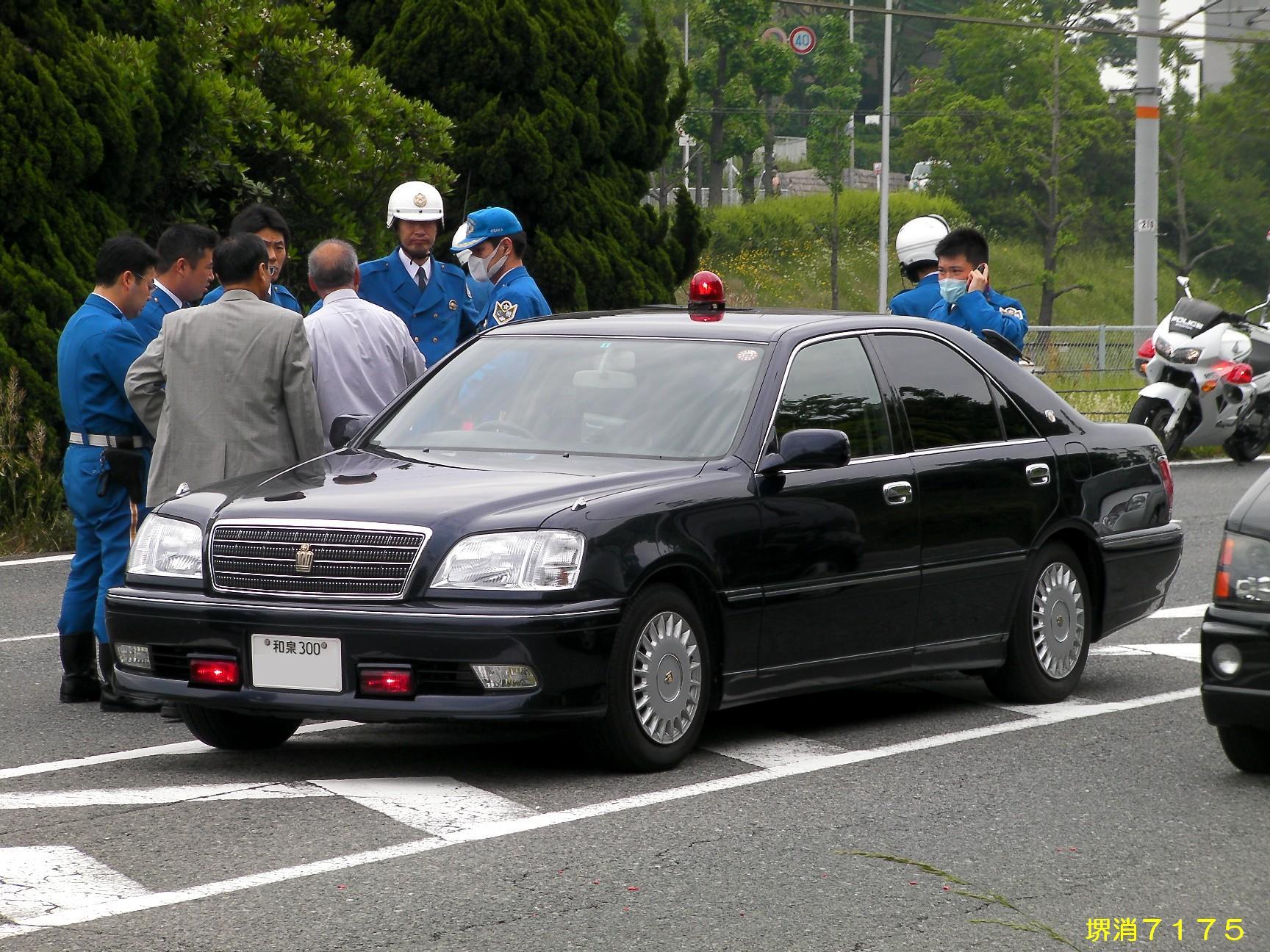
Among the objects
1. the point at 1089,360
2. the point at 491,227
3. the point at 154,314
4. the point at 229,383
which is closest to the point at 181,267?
the point at 154,314

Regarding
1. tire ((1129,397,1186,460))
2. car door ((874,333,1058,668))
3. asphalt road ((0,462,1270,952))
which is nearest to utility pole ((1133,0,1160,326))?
tire ((1129,397,1186,460))

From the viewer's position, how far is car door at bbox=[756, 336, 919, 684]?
23.0 feet

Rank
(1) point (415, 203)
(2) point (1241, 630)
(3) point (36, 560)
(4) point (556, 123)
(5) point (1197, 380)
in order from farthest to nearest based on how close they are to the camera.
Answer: (4) point (556, 123) < (5) point (1197, 380) < (3) point (36, 560) < (1) point (415, 203) < (2) point (1241, 630)

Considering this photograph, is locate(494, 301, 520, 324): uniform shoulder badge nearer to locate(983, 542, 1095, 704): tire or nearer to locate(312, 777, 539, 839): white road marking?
locate(983, 542, 1095, 704): tire

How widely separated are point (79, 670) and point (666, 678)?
2.90m

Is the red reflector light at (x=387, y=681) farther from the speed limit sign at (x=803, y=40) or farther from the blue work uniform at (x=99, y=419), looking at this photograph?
the speed limit sign at (x=803, y=40)

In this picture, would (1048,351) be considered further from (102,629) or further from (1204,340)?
(102,629)

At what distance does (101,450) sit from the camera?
8195 millimetres

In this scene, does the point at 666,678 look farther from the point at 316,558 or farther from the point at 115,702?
the point at 115,702

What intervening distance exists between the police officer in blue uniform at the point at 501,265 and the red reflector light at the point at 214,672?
384 centimetres

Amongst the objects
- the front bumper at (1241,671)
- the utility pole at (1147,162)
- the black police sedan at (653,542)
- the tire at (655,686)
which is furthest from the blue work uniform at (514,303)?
the utility pole at (1147,162)

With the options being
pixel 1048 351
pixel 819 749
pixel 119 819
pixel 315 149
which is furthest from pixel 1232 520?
pixel 1048 351

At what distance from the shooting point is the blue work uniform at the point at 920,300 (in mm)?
10367

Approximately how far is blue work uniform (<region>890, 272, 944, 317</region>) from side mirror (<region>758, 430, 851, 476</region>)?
3463 millimetres
